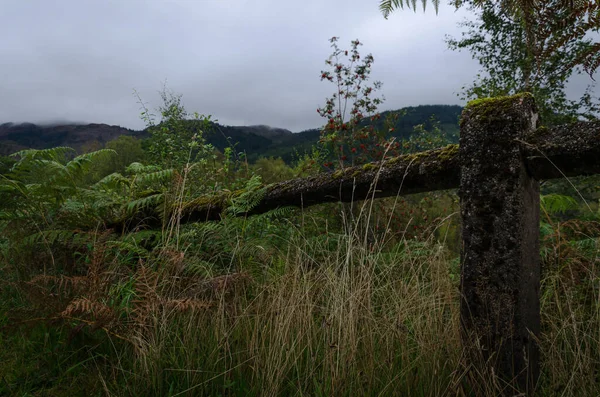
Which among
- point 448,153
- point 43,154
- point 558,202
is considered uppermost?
point 43,154

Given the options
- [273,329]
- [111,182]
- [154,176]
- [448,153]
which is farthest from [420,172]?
[111,182]

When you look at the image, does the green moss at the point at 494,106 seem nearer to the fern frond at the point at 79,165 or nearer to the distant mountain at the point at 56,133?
the fern frond at the point at 79,165

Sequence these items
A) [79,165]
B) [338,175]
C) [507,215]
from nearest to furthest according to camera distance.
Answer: [507,215], [338,175], [79,165]

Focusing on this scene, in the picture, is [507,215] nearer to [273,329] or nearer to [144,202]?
[273,329]

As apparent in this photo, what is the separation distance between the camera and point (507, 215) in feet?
6.16

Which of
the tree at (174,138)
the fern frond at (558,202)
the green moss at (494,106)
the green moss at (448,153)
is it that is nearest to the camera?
the green moss at (494,106)

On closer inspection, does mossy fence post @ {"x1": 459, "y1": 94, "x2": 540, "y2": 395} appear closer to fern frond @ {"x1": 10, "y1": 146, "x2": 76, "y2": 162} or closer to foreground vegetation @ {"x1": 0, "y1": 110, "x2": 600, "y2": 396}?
foreground vegetation @ {"x1": 0, "y1": 110, "x2": 600, "y2": 396}

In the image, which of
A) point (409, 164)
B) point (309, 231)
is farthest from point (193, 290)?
point (309, 231)

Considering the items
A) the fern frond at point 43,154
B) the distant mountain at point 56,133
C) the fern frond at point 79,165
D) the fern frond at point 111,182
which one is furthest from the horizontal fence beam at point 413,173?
the distant mountain at point 56,133

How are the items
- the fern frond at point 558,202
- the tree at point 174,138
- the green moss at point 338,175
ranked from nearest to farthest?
1. the green moss at point 338,175
2. the fern frond at point 558,202
3. the tree at point 174,138

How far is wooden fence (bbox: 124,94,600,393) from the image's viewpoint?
1.84 meters

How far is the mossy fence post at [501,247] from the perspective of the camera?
1.86 m

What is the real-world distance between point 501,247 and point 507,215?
0.15 metres

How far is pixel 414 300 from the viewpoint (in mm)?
2303
